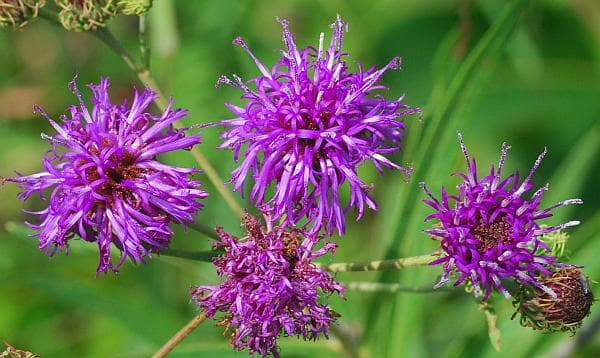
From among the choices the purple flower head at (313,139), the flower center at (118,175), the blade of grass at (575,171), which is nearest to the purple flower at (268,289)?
the purple flower head at (313,139)

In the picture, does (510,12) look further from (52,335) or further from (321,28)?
(52,335)

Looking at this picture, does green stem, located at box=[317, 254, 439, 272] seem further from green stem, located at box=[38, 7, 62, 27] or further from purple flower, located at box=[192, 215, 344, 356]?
green stem, located at box=[38, 7, 62, 27]

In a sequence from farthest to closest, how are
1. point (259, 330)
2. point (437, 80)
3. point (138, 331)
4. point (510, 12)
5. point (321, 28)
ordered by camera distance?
1. point (321, 28)
2. point (138, 331)
3. point (437, 80)
4. point (510, 12)
5. point (259, 330)

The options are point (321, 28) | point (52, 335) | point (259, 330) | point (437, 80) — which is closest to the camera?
point (259, 330)

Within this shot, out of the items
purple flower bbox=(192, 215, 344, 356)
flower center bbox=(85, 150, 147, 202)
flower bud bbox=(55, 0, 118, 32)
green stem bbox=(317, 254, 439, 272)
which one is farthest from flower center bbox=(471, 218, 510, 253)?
flower bud bbox=(55, 0, 118, 32)

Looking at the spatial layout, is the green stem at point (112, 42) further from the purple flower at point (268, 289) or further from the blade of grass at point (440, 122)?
the blade of grass at point (440, 122)

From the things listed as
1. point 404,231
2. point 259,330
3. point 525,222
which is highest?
point 259,330

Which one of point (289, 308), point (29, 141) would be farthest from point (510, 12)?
point (29, 141)
